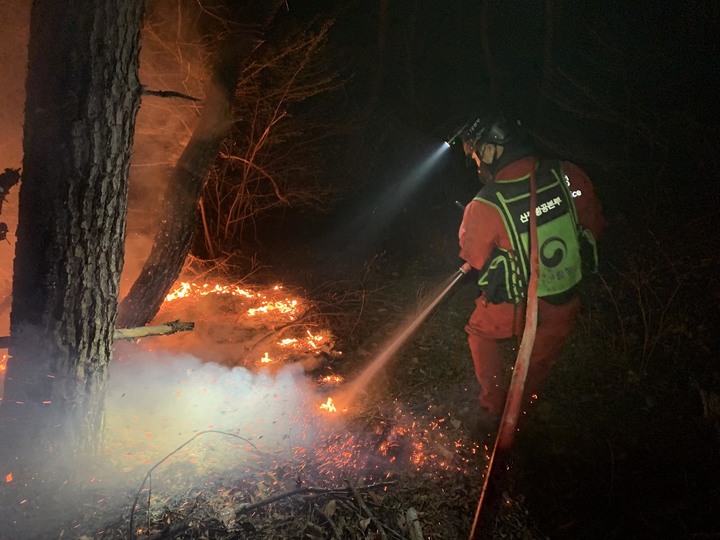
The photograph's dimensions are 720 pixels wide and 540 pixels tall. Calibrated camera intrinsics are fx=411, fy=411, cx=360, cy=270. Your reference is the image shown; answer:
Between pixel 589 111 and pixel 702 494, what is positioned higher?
pixel 589 111

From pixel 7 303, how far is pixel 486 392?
21.4 feet

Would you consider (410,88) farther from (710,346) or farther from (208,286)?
(710,346)

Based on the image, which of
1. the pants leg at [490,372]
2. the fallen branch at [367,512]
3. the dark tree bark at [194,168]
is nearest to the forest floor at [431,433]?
the fallen branch at [367,512]

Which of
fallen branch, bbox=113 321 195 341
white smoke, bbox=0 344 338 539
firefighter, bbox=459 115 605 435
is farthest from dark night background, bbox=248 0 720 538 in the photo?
fallen branch, bbox=113 321 195 341

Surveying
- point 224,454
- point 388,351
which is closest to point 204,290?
point 388,351

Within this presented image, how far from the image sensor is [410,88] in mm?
12430

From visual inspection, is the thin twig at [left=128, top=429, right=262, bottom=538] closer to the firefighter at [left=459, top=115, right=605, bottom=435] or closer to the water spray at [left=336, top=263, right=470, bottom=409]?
the water spray at [left=336, top=263, right=470, bottom=409]

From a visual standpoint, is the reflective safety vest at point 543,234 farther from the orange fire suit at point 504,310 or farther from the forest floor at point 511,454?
the forest floor at point 511,454

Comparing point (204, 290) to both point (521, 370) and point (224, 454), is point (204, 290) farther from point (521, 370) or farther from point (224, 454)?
point (521, 370)

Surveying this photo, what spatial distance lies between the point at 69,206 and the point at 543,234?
4155mm

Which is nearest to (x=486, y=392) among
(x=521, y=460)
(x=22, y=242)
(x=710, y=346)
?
(x=521, y=460)

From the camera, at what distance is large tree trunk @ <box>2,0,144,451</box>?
2.69 meters

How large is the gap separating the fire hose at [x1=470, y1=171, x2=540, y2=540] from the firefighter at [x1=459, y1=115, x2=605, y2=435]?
98mm

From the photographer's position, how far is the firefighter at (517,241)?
4.26 metres
